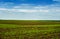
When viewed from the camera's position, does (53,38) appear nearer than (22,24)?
Yes

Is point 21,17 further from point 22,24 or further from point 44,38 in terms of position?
point 44,38

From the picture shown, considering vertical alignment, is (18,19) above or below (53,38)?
above

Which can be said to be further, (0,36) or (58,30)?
(58,30)

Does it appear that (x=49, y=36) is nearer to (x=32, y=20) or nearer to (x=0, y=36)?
(x=32, y=20)

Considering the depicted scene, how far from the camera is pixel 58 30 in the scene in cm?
239

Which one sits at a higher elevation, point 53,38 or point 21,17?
point 21,17

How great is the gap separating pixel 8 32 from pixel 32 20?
0.40 meters

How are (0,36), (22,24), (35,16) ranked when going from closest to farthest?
(0,36), (35,16), (22,24)

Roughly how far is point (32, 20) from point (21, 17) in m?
0.18

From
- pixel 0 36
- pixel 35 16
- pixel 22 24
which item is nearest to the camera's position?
pixel 0 36

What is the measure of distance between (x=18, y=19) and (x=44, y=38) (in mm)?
488

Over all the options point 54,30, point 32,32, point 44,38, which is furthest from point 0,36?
point 54,30

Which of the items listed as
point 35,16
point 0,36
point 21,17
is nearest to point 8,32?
point 0,36

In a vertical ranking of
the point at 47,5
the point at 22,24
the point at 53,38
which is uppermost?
the point at 47,5
